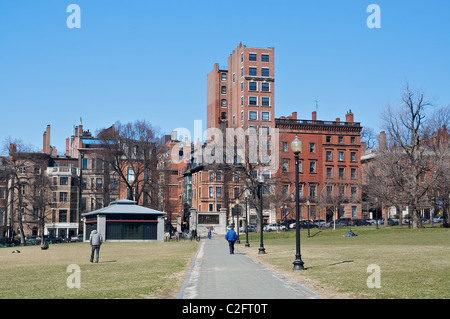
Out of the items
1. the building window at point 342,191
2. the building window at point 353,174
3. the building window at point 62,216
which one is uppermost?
the building window at point 353,174

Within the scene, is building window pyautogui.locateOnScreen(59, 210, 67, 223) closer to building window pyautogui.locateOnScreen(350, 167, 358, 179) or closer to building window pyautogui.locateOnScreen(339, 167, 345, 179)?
building window pyautogui.locateOnScreen(339, 167, 345, 179)

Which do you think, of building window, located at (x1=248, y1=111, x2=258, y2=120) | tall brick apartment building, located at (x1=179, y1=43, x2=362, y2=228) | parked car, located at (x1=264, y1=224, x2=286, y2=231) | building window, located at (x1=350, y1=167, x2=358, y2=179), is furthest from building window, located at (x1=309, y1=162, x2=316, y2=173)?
parked car, located at (x1=264, y1=224, x2=286, y2=231)

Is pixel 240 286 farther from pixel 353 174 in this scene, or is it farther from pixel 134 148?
pixel 353 174

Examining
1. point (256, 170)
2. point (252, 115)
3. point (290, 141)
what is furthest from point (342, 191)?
point (252, 115)

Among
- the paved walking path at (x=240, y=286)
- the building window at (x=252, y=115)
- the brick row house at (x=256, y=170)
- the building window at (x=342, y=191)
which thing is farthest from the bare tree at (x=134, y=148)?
the paved walking path at (x=240, y=286)

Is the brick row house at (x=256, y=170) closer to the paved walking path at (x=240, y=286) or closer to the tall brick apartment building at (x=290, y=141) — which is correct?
the tall brick apartment building at (x=290, y=141)

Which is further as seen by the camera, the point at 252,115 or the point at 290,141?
the point at 252,115

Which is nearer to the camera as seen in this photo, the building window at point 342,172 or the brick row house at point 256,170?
the brick row house at point 256,170

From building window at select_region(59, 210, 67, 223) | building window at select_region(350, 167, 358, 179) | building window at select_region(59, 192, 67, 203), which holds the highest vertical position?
building window at select_region(350, 167, 358, 179)

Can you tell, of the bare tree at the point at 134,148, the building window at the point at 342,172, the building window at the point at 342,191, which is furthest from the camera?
the building window at the point at 342,172

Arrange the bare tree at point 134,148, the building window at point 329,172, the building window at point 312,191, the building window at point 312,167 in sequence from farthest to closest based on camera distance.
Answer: the building window at point 329,172, the building window at point 312,167, the building window at point 312,191, the bare tree at point 134,148

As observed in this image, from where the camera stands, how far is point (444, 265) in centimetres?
1997
